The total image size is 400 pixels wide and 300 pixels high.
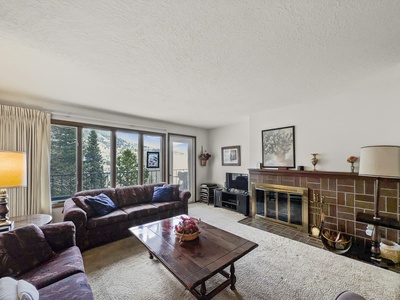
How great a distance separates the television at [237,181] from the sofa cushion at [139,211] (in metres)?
2.35

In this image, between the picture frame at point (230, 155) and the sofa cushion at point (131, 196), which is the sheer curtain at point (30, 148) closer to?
the sofa cushion at point (131, 196)

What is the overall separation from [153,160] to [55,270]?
11.1 feet

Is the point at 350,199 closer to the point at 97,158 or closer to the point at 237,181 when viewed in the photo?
the point at 237,181

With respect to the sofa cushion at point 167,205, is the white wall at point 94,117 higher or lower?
higher

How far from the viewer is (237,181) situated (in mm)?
4785

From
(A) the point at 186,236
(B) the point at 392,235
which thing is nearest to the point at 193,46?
(A) the point at 186,236

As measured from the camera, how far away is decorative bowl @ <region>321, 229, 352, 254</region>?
2.55 m

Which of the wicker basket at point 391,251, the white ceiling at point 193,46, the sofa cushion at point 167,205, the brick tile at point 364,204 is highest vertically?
the white ceiling at point 193,46

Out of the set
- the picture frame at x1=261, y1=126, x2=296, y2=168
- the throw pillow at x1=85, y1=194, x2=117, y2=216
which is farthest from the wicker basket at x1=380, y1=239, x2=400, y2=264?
the throw pillow at x1=85, y1=194, x2=117, y2=216

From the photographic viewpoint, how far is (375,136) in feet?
8.67

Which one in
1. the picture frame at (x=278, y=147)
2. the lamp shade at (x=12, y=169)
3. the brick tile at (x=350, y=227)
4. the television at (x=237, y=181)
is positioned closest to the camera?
the lamp shade at (x=12, y=169)

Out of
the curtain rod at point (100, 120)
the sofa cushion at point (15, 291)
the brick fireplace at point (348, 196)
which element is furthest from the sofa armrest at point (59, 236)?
the brick fireplace at point (348, 196)

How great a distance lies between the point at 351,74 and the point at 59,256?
3.96 m

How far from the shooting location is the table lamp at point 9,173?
72.9 inches
